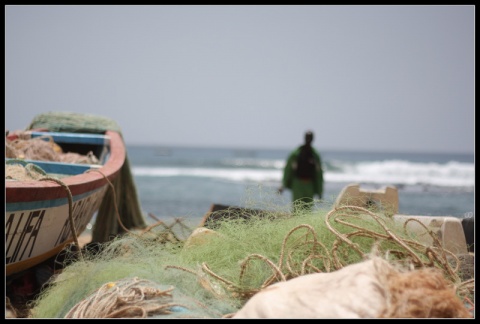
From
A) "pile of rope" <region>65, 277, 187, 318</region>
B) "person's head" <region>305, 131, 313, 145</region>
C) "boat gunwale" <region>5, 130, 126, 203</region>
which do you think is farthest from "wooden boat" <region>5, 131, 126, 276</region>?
"person's head" <region>305, 131, 313, 145</region>

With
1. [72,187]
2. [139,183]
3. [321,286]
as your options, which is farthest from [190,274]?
[139,183]

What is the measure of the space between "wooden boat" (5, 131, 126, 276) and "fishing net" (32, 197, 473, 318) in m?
1.09

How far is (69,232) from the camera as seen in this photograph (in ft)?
18.2

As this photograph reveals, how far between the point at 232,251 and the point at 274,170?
38.7m

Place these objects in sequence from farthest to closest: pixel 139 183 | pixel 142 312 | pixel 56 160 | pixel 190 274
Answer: pixel 139 183, pixel 56 160, pixel 190 274, pixel 142 312

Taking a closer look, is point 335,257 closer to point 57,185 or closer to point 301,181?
point 57,185

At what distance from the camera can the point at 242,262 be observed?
97.3 inches

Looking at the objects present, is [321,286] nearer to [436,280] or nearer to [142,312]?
[436,280]

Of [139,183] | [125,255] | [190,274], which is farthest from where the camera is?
[139,183]

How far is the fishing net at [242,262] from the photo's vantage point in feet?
7.54

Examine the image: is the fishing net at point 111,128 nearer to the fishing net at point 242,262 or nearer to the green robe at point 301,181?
the green robe at point 301,181

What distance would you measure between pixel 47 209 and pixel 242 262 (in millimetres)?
2647

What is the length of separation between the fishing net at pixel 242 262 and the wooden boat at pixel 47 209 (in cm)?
109

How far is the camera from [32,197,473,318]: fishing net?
7.54ft
